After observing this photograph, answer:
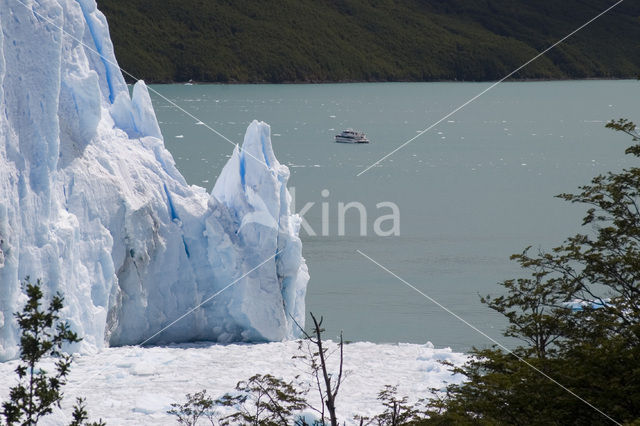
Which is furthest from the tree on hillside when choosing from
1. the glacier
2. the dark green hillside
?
the dark green hillside

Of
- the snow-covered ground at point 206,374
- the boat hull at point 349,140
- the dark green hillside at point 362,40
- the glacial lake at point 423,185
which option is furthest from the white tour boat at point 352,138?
the dark green hillside at point 362,40

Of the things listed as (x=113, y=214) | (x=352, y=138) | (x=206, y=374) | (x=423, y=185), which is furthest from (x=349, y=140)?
(x=206, y=374)

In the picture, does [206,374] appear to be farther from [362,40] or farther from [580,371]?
[362,40]

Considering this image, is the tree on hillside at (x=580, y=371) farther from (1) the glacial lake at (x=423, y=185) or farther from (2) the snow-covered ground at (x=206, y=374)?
(1) the glacial lake at (x=423, y=185)

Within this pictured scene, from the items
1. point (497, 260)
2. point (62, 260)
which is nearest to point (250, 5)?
point (497, 260)

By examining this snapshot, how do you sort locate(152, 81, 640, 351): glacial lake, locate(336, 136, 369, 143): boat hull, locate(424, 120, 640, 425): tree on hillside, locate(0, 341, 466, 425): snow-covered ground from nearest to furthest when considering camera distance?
locate(424, 120, 640, 425): tree on hillside
locate(0, 341, 466, 425): snow-covered ground
locate(152, 81, 640, 351): glacial lake
locate(336, 136, 369, 143): boat hull

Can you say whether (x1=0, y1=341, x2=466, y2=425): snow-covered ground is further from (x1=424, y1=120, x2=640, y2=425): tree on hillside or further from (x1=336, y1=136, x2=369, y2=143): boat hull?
(x1=336, y1=136, x2=369, y2=143): boat hull
